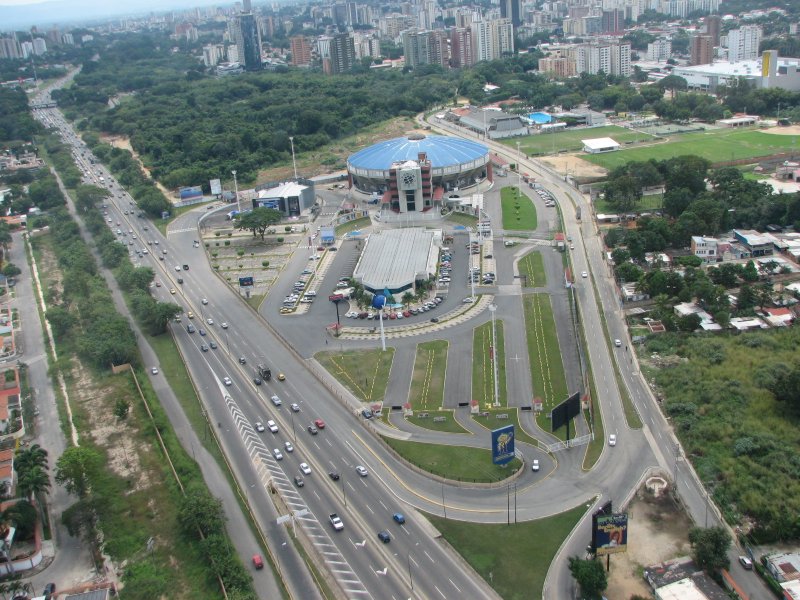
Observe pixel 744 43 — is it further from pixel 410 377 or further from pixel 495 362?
pixel 410 377

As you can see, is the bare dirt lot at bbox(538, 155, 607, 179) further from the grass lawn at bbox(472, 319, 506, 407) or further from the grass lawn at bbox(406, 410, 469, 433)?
the grass lawn at bbox(406, 410, 469, 433)

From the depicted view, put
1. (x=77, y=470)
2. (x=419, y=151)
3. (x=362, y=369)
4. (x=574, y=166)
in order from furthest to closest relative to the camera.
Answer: (x=574, y=166), (x=419, y=151), (x=362, y=369), (x=77, y=470)

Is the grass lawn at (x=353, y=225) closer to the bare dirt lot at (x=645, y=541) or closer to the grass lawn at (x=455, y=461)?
the grass lawn at (x=455, y=461)

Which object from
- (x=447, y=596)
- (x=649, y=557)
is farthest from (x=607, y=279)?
(x=447, y=596)

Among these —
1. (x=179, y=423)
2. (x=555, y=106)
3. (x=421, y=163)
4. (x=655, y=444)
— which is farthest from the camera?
(x=555, y=106)

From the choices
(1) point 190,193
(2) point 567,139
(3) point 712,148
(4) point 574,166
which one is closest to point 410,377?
(1) point 190,193

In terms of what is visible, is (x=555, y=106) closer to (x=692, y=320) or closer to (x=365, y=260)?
(x=365, y=260)
